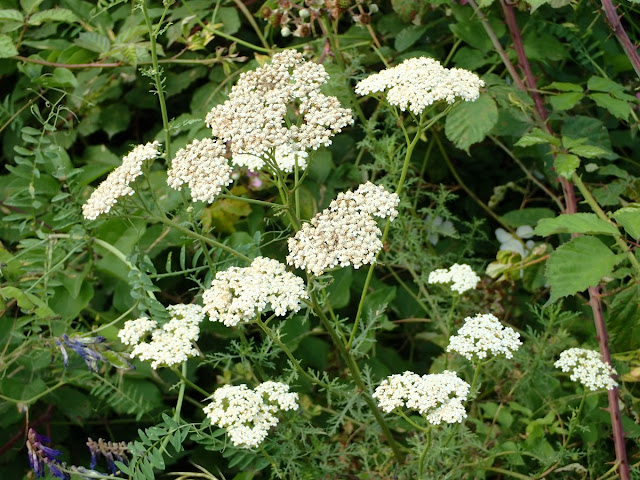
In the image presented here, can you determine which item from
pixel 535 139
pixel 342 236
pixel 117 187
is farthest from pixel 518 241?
pixel 117 187

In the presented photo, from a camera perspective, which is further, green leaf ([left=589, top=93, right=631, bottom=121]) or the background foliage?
green leaf ([left=589, top=93, right=631, bottom=121])

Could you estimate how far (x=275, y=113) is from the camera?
1173mm

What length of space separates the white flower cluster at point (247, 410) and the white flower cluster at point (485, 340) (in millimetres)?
298

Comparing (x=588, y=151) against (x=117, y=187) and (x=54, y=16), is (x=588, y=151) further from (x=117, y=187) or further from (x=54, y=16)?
(x=54, y=16)

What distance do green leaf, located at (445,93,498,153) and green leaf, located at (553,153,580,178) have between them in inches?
7.3

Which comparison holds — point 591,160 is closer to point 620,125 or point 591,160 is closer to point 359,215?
point 620,125

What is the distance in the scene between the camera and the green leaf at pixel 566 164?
62.1 inches

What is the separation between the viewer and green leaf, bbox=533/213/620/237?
140 centimetres

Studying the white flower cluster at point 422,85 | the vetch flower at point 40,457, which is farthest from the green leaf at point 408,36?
the vetch flower at point 40,457

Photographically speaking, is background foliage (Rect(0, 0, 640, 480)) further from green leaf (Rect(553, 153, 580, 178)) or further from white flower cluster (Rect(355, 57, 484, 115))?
white flower cluster (Rect(355, 57, 484, 115))

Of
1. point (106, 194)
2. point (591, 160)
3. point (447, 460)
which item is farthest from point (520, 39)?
point (106, 194)

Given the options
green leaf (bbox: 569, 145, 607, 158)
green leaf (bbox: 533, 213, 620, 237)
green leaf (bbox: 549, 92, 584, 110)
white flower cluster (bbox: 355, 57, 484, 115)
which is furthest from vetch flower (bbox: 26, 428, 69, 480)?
green leaf (bbox: 549, 92, 584, 110)

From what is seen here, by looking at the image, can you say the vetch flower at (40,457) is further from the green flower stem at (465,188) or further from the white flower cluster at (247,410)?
the green flower stem at (465,188)

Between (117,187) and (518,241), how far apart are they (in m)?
1.29
